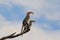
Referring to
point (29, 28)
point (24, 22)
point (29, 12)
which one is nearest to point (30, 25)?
point (29, 28)

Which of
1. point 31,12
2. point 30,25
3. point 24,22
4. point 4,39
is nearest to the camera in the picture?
point 4,39

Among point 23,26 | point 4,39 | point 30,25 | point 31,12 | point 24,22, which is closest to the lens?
point 4,39

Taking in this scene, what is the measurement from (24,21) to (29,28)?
Result: 121 centimetres

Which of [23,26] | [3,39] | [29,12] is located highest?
[29,12]

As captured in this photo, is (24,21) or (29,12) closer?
(29,12)

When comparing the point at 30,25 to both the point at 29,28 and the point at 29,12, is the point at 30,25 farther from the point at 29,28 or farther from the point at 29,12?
the point at 29,12

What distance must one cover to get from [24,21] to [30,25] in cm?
125

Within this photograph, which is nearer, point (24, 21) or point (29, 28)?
point (29, 28)

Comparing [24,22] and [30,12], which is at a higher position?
[30,12]

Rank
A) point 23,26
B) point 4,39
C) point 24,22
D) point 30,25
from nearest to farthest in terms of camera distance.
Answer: point 4,39 < point 30,25 < point 23,26 < point 24,22

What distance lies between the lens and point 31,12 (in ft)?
13.9

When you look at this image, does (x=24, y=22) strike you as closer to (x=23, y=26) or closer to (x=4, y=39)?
(x=23, y=26)

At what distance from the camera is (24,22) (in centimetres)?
580

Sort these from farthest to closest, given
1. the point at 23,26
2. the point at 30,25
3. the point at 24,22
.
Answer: the point at 24,22 → the point at 23,26 → the point at 30,25
